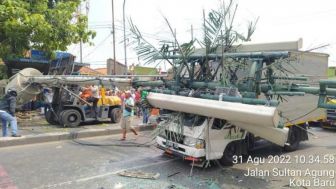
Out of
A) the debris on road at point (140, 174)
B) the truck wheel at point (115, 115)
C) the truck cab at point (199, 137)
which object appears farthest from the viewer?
the truck wheel at point (115, 115)

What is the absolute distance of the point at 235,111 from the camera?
679 cm

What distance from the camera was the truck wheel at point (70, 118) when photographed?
579 inches

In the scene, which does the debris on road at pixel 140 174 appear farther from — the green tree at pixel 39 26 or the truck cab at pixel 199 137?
the green tree at pixel 39 26

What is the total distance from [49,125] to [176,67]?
8.77 metres

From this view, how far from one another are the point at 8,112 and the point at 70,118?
3253 millimetres

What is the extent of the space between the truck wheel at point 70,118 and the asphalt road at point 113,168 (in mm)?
2704

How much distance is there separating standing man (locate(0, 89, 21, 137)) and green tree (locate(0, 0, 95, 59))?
4.13 m

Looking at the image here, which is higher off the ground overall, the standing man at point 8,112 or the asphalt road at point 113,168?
the standing man at point 8,112

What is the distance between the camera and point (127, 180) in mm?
7781

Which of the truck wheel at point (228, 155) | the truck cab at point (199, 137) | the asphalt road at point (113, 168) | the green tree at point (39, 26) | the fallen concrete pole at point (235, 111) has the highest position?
the green tree at point (39, 26)

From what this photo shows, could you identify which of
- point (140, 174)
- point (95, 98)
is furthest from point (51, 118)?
point (140, 174)

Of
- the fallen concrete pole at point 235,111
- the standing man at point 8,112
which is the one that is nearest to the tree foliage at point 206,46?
the fallen concrete pole at point 235,111

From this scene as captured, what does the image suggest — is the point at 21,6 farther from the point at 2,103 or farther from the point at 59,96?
the point at 2,103

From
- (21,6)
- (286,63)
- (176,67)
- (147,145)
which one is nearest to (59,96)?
(21,6)
